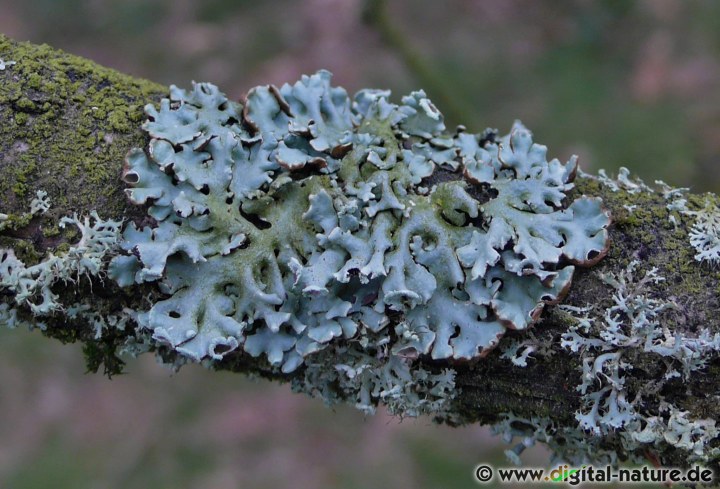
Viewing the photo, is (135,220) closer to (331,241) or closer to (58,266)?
(58,266)

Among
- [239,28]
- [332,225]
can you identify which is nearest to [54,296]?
[332,225]

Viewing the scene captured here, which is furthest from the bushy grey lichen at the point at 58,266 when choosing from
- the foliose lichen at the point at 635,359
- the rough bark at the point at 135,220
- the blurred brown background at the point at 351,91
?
the blurred brown background at the point at 351,91

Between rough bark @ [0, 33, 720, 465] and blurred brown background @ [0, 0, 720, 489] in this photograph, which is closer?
rough bark @ [0, 33, 720, 465]

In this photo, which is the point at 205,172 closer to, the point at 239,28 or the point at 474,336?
the point at 474,336

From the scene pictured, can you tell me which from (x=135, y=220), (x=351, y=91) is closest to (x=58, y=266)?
(x=135, y=220)

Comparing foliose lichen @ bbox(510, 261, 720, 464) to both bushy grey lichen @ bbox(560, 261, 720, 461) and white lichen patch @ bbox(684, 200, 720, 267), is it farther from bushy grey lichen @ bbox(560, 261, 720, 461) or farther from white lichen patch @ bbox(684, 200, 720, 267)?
white lichen patch @ bbox(684, 200, 720, 267)

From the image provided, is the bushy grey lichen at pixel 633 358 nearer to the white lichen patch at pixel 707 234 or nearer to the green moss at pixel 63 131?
the white lichen patch at pixel 707 234

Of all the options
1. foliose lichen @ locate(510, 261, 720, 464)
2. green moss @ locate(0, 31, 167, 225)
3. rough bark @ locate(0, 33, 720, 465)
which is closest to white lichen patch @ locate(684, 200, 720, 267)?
rough bark @ locate(0, 33, 720, 465)
